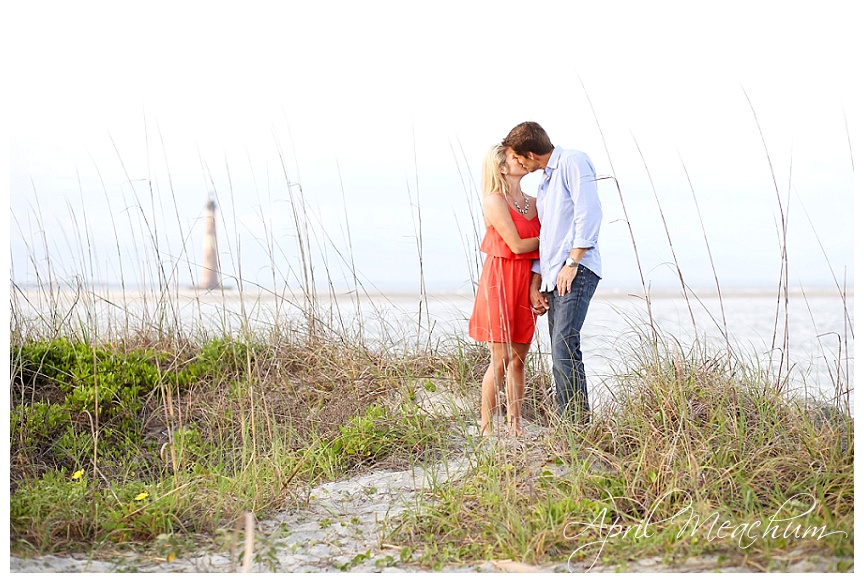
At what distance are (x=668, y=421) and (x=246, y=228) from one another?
Answer: 295 centimetres

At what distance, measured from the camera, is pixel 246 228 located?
197 inches

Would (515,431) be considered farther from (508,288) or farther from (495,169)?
(495,169)

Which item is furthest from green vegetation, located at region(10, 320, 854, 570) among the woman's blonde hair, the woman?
the woman's blonde hair

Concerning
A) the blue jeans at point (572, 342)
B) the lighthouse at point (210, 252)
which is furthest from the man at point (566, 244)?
the lighthouse at point (210, 252)

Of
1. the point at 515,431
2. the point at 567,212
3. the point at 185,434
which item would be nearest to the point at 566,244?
the point at 567,212

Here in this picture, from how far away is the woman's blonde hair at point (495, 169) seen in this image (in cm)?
380

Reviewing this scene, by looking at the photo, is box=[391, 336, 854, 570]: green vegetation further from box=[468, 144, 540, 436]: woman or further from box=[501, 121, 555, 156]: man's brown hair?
box=[501, 121, 555, 156]: man's brown hair

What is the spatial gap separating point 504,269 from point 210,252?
7.04ft

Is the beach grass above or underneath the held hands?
underneath

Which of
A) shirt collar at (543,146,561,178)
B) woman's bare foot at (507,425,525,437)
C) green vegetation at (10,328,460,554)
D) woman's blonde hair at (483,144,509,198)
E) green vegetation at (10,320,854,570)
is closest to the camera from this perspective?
green vegetation at (10,320,854,570)

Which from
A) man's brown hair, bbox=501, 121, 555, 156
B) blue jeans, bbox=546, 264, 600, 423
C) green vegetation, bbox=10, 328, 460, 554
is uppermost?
man's brown hair, bbox=501, 121, 555, 156

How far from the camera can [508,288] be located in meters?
3.83
